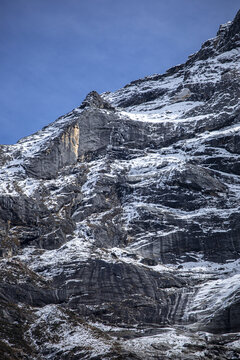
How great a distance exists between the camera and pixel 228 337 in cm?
7156

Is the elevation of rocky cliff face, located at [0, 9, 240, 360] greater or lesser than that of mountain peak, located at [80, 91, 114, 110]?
lesser

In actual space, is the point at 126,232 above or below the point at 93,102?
below

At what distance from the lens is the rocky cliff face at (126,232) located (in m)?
71.8

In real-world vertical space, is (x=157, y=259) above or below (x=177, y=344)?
above

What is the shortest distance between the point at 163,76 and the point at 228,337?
459 ft

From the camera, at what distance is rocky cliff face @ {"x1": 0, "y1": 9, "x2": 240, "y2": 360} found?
71812mm

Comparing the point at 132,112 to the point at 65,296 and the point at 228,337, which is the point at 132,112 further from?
the point at 228,337

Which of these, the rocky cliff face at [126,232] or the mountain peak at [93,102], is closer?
the rocky cliff face at [126,232]

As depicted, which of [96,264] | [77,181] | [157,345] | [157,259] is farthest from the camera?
[77,181]

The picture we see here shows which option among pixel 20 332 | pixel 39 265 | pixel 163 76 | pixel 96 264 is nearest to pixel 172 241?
pixel 96 264

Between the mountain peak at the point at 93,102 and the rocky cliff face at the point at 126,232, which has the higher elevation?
the mountain peak at the point at 93,102

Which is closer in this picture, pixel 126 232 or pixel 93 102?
pixel 126 232

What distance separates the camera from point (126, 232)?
107 metres

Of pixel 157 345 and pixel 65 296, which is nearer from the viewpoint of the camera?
pixel 157 345
